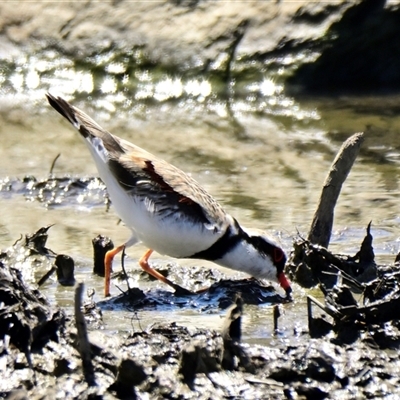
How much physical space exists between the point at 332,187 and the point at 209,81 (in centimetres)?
726

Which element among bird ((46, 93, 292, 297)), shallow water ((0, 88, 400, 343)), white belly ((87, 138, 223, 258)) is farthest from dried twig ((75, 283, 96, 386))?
white belly ((87, 138, 223, 258))

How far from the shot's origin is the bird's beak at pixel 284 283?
6.19m

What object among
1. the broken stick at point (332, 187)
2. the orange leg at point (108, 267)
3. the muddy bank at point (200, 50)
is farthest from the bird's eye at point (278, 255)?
the muddy bank at point (200, 50)

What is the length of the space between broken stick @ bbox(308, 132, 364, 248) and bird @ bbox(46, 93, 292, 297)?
1.12 feet

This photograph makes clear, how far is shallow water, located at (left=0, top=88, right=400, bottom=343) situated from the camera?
696 cm

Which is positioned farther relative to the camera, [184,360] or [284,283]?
[284,283]

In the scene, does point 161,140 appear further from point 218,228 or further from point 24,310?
point 24,310

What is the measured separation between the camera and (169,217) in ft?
20.8

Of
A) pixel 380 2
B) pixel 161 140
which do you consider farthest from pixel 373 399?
pixel 380 2

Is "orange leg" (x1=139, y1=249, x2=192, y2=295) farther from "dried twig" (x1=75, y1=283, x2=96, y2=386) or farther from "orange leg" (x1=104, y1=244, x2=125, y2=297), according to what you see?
"dried twig" (x1=75, y1=283, x2=96, y2=386)

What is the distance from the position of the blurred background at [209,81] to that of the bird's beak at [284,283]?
3.44 metres

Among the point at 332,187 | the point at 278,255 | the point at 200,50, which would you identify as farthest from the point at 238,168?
the point at 200,50

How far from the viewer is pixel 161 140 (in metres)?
11.1

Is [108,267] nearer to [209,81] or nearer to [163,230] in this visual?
[163,230]
